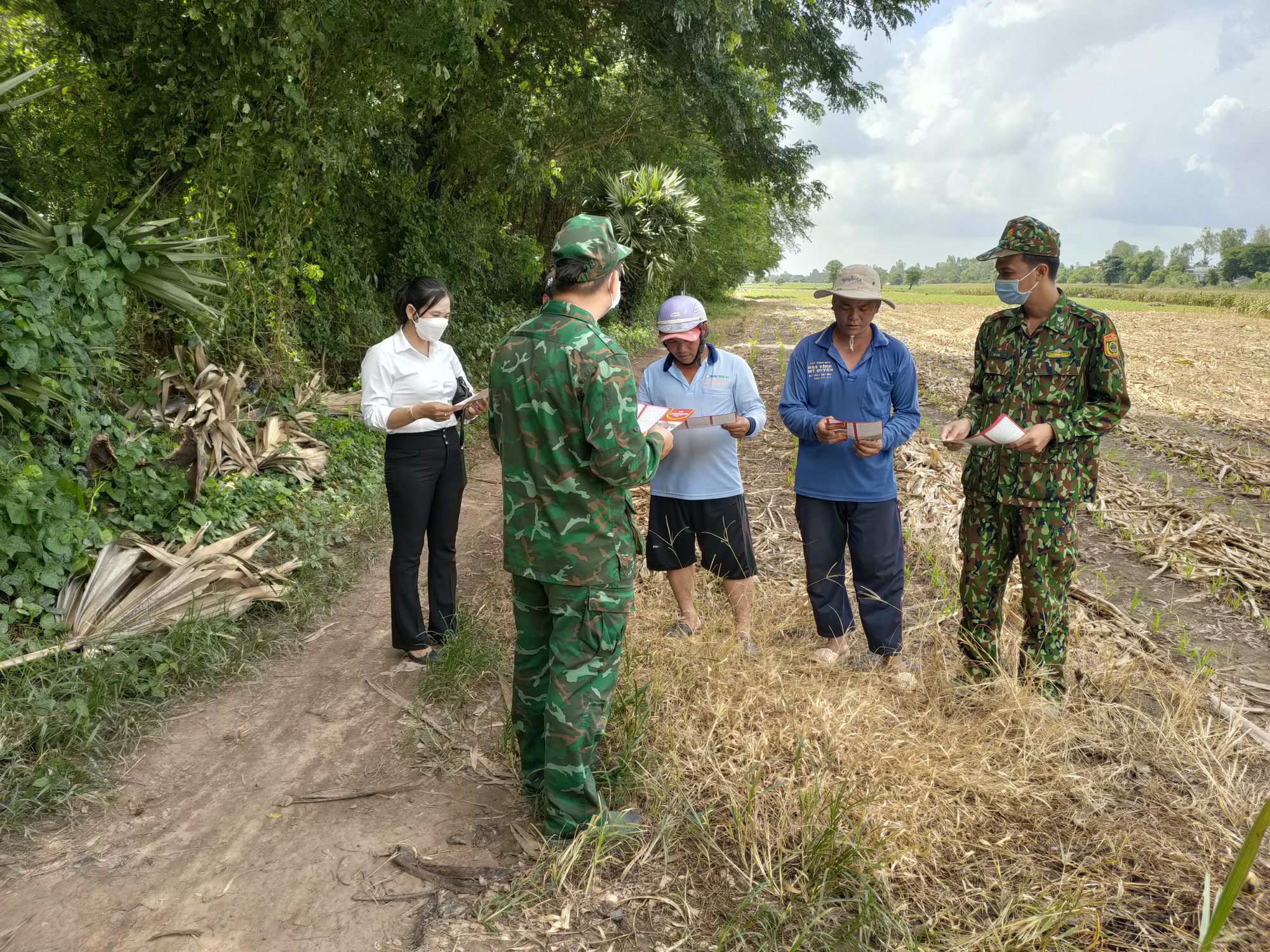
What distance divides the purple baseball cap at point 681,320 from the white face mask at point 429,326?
1109mm

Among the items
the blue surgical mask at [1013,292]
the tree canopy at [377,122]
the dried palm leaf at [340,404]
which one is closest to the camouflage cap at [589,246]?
the blue surgical mask at [1013,292]

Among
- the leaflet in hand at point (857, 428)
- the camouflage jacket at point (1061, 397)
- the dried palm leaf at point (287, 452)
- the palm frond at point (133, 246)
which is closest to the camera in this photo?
the camouflage jacket at point (1061, 397)

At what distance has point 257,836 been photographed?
3.06m

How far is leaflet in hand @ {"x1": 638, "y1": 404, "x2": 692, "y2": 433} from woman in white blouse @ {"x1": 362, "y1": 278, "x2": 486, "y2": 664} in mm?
964

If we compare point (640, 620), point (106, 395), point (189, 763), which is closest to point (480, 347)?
point (106, 395)

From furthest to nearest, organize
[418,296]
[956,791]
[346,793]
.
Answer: [418,296] → [346,793] → [956,791]

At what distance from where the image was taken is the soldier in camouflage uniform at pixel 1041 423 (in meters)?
3.62

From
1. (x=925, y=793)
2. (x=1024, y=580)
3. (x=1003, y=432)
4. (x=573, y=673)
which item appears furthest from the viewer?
(x=1024, y=580)

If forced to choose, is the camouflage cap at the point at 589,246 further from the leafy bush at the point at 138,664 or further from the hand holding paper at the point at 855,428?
the leafy bush at the point at 138,664

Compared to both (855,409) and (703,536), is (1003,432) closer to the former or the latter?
(855,409)

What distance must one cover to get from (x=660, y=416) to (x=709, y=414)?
0.89 m

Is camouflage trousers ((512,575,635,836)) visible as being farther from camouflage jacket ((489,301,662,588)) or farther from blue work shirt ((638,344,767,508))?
blue work shirt ((638,344,767,508))

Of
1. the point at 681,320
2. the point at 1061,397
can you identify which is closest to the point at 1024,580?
the point at 1061,397

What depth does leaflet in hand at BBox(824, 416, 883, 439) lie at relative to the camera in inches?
151
